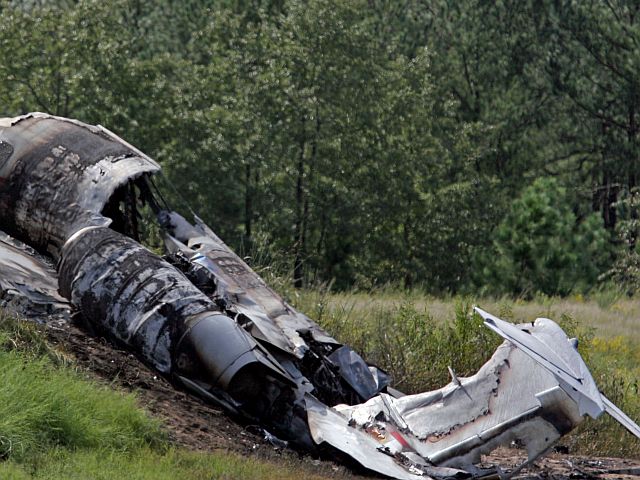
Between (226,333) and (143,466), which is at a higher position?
(226,333)

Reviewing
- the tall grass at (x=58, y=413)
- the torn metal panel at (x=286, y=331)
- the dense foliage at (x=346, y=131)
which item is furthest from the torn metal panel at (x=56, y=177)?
the dense foliage at (x=346, y=131)

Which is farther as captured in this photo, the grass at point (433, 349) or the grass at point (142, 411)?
the grass at point (433, 349)

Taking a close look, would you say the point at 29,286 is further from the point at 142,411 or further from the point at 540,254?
the point at 540,254

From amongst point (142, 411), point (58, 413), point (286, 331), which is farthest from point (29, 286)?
point (58, 413)

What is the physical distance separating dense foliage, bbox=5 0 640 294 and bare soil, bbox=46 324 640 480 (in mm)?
16138

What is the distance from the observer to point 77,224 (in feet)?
42.0

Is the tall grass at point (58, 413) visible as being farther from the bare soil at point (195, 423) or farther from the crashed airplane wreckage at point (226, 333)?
the crashed airplane wreckage at point (226, 333)

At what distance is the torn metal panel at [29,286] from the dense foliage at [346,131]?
49.2 feet

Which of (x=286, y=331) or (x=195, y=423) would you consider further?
(x=286, y=331)

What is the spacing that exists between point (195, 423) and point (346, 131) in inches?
869

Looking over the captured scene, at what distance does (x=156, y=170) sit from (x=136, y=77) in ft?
64.8

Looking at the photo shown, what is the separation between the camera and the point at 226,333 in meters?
10.7

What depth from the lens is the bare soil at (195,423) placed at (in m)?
9.82

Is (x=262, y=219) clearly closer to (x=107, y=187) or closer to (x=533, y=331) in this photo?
(x=107, y=187)
